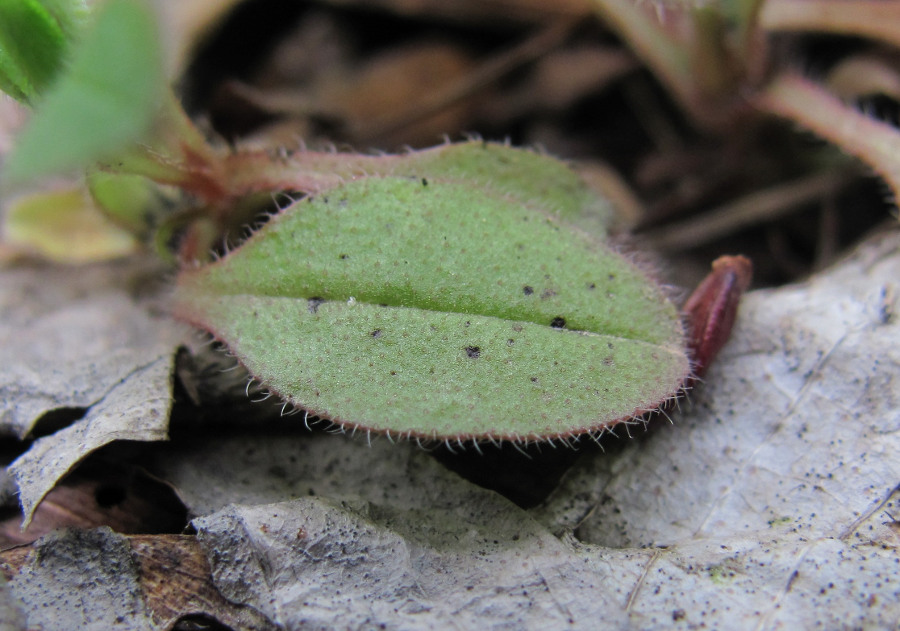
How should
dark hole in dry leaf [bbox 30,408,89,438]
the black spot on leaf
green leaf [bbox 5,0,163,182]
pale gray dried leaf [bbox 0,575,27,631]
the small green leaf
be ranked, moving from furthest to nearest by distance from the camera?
the small green leaf < dark hole in dry leaf [bbox 30,408,89,438] < the black spot on leaf < pale gray dried leaf [bbox 0,575,27,631] < green leaf [bbox 5,0,163,182]

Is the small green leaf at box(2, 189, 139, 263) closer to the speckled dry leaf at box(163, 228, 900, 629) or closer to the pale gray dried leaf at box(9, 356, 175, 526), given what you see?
the pale gray dried leaf at box(9, 356, 175, 526)

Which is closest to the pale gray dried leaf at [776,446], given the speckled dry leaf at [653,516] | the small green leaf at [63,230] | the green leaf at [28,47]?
the speckled dry leaf at [653,516]

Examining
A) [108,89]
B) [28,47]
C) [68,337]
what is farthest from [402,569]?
[28,47]

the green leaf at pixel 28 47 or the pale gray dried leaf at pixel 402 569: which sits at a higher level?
the green leaf at pixel 28 47

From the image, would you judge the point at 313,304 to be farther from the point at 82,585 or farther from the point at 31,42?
the point at 31,42

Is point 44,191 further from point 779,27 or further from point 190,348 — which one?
point 779,27

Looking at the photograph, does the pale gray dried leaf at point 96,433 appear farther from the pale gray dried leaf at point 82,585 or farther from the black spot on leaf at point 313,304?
the black spot on leaf at point 313,304

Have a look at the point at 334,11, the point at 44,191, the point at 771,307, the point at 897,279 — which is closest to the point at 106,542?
the point at 44,191

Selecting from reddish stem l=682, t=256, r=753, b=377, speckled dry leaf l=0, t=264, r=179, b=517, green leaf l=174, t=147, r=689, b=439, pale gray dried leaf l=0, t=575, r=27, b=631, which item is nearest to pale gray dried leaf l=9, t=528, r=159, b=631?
pale gray dried leaf l=0, t=575, r=27, b=631

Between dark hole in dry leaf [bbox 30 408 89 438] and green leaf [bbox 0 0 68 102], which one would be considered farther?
dark hole in dry leaf [bbox 30 408 89 438]
